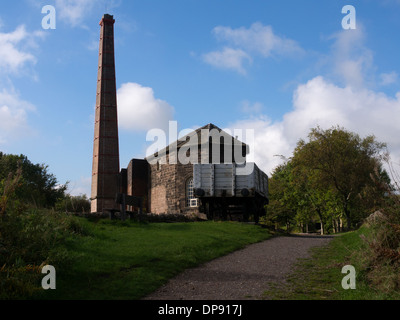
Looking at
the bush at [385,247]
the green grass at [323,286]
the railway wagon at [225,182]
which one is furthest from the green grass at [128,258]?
the railway wagon at [225,182]

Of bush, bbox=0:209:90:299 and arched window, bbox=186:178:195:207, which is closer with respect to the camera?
bush, bbox=0:209:90:299

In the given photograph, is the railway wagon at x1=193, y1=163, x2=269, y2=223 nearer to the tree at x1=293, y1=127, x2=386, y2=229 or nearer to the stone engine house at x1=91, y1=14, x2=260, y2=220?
the stone engine house at x1=91, y1=14, x2=260, y2=220

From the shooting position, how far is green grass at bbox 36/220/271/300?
277 inches

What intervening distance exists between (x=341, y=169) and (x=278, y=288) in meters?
24.7

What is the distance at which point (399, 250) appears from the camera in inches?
280

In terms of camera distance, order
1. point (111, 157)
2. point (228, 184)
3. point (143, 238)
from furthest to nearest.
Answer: point (111, 157) → point (228, 184) → point (143, 238)

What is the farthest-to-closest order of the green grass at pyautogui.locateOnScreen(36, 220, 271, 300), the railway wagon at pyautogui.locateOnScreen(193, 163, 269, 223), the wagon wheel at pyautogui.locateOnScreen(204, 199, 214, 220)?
the wagon wheel at pyautogui.locateOnScreen(204, 199, 214, 220) → the railway wagon at pyautogui.locateOnScreen(193, 163, 269, 223) → the green grass at pyautogui.locateOnScreen(36, 220, 271, 300)

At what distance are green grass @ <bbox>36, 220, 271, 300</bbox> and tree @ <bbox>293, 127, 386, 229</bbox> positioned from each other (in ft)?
54.6

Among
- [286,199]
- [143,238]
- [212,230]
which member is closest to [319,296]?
[143,238]

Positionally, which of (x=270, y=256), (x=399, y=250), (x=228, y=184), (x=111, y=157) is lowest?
(x=270, y=256)

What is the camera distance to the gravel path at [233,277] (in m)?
6.89

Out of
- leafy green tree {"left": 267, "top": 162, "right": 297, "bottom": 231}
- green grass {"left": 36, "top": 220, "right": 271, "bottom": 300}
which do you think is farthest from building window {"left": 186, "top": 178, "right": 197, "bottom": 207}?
leafy green tree {"left": 267, "top": 162, "right": 297, "bottom": 231}

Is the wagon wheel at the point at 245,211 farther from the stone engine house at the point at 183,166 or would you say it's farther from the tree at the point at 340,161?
the tree at the point at 340,161
